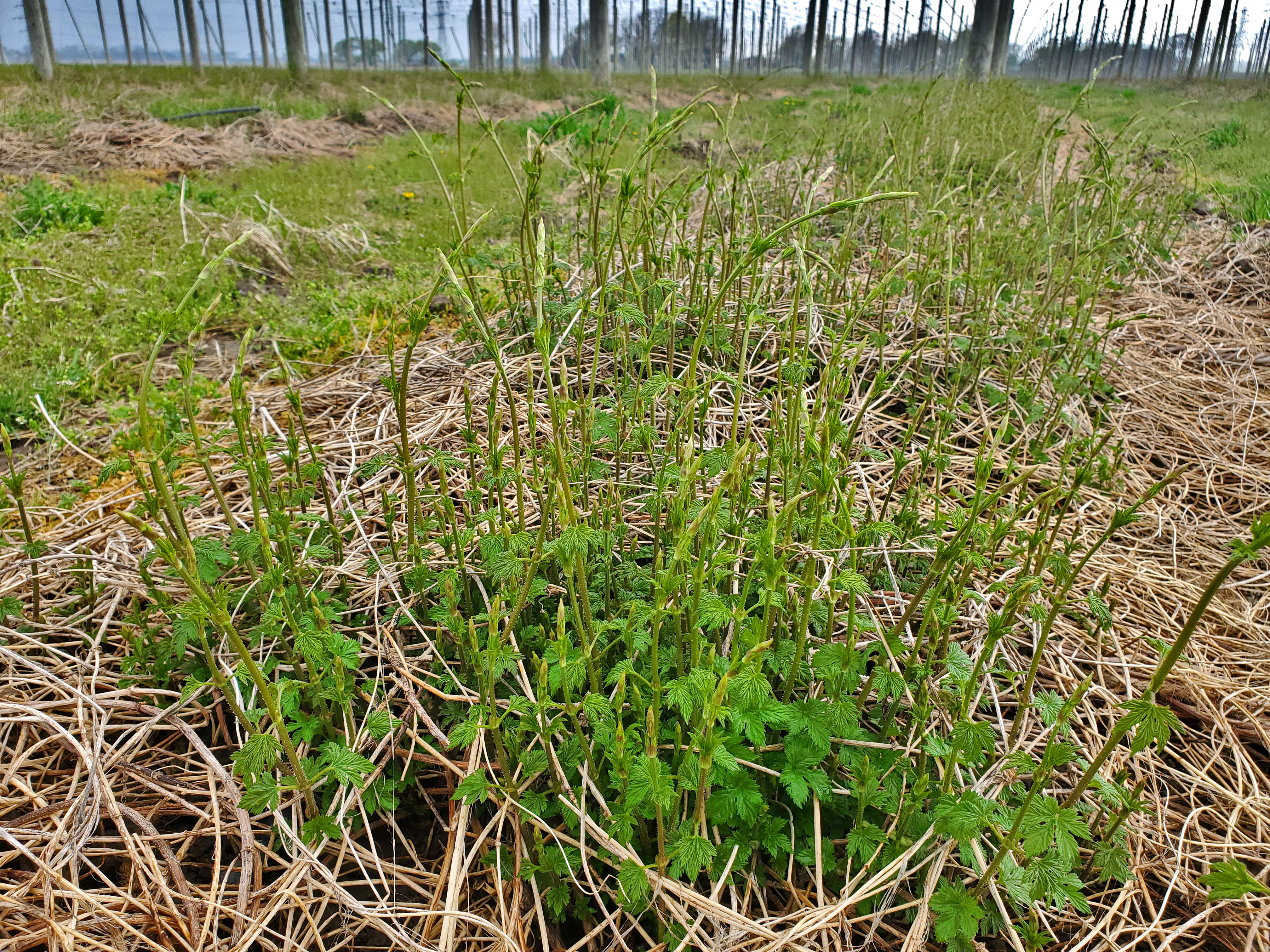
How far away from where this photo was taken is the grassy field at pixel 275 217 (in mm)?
3812

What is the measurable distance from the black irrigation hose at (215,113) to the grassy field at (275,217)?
0.44 feet

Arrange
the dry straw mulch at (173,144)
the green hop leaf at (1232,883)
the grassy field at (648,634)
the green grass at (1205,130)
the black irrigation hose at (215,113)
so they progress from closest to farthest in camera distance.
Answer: the green hop leaf at (1232,883), the grassy field at (648,634), the green grass at (1205,130), the dry straw mulch at (173,144), the black irrigation hose at (215,113)

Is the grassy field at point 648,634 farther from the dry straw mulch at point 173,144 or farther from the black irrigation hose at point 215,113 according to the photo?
the black irrigation hose at point 215,113

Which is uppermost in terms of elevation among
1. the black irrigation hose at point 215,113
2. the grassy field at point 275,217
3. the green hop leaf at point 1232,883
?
the black irrigation hose at point 215,113

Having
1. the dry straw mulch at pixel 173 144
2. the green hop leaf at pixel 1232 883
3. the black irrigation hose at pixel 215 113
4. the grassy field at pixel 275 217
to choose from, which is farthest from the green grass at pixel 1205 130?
the black irrigation hose at pixel 215 113

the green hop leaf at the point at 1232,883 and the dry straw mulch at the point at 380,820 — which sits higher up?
the green hop leaf at the point at 1232,883

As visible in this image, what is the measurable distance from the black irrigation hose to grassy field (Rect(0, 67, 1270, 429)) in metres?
0.13

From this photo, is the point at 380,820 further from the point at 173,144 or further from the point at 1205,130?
the point at 173,144

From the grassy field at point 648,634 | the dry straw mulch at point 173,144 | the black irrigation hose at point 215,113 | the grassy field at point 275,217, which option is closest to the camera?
the grassy field at point 648,634

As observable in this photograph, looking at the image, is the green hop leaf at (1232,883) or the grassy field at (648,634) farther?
the grassy field at (648,634)

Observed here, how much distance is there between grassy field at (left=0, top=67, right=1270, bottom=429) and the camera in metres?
3.81

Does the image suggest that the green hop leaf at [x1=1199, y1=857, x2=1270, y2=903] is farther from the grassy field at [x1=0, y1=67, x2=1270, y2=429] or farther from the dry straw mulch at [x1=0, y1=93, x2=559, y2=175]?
the dry straw mulch at [x1=0, y1=93, x2=559, y2=175]

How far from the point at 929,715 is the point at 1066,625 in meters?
0.74

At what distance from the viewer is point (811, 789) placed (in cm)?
163
